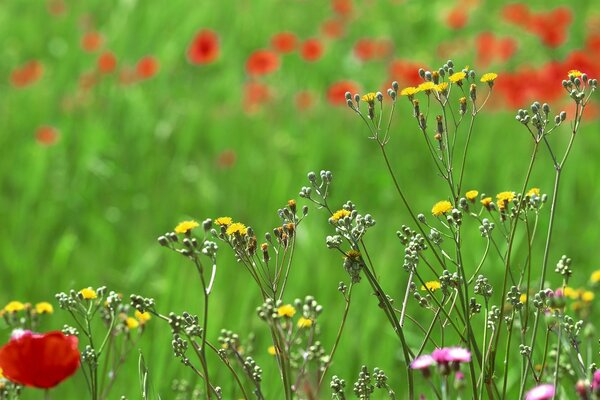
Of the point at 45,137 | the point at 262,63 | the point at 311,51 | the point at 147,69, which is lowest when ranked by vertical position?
the point at 45,137

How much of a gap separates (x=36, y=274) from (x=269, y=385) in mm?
1086

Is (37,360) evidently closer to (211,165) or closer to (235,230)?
(235,230)

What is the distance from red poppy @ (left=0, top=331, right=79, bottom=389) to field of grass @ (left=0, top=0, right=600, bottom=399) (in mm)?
618

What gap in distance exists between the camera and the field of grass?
2430 mm

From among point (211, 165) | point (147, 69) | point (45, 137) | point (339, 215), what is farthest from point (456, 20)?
→ point (339, 215)

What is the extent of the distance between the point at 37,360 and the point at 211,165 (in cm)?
268

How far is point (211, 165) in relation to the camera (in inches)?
151

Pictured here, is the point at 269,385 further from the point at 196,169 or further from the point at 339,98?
the point at 339,98

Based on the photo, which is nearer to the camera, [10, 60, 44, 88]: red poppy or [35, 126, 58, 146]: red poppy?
[35, 126, 58, 146]: red poppy

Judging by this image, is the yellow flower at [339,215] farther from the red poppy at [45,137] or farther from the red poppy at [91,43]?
the red poppy at [91,43]

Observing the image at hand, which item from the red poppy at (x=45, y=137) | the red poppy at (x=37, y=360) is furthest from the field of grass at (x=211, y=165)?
the red poppy at (x=37, y=360)

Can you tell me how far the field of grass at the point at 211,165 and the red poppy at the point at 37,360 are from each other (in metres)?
0.62

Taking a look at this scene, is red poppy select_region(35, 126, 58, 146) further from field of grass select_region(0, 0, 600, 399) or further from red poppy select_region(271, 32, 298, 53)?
red poppy select_region(271, 32, 298, 53)

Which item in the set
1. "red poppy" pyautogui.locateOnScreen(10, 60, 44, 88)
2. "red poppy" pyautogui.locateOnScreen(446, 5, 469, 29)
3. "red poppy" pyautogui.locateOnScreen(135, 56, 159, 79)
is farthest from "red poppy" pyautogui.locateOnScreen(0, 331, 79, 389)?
"red poppy" pyautogui.locateOnScreen(446, 5, 469, 29)
